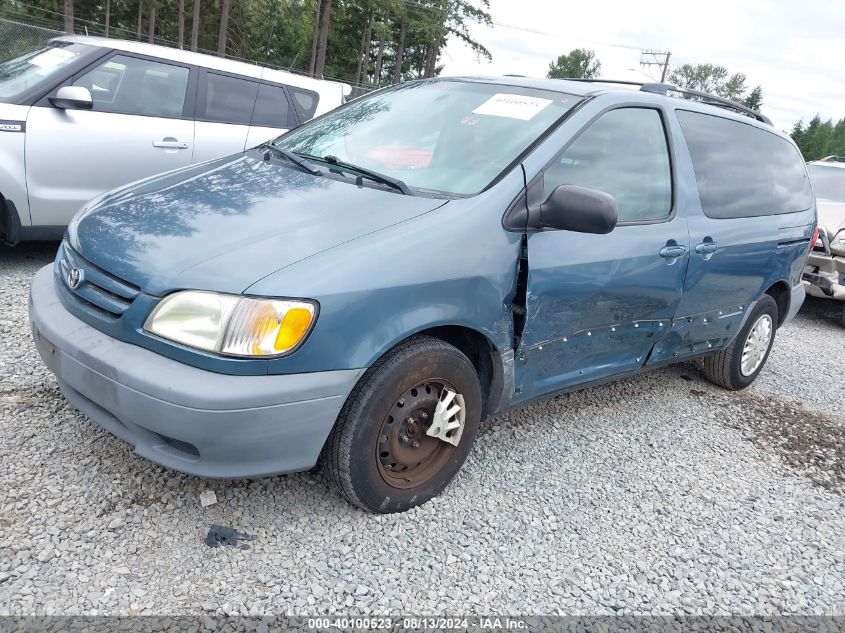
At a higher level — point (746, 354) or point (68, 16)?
point (68, 16)

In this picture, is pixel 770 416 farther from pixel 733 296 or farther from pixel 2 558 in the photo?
pixel 2 558

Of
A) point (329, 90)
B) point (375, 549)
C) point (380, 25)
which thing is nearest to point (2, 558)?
point (375, 549)

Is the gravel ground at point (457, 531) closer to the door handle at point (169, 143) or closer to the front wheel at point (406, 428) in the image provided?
the front wheel at point (406, 428)

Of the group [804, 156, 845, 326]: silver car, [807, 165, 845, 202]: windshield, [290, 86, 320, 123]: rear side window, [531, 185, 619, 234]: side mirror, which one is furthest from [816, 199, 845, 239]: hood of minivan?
[531, 185, 619, 234]: side mirror

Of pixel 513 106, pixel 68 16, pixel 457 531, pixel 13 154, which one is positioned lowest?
pixel 457 531

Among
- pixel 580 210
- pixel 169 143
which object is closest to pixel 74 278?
pixel 580 210

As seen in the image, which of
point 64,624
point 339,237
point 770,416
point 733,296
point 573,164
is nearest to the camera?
point 64,624

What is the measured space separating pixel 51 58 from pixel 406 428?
4.40 metres

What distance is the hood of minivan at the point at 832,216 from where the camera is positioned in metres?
7.18

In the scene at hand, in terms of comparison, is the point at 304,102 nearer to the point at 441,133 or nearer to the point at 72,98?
the point at 72,98

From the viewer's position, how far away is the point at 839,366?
5668 millimetres

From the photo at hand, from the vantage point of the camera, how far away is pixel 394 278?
7.52 feet

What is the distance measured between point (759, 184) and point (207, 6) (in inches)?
1628

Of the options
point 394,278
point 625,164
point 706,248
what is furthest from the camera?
point 706,248
